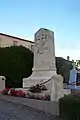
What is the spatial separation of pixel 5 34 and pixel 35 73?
77.3 ft

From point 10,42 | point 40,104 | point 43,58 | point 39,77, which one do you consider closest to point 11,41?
point 10,42

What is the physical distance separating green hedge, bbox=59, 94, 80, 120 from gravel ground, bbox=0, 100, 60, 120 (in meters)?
0.46

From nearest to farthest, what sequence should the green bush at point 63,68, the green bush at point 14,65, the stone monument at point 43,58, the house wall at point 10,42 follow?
the stone monument at point 43,58 → the green bush at point 14,65 → the green bush at point 63,68 → the house wall at point 10,42

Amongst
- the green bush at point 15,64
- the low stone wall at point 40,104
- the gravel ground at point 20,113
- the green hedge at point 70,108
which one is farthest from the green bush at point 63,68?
the green hedge at point 70,108

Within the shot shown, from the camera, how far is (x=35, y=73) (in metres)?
16.0

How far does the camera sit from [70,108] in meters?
8.05

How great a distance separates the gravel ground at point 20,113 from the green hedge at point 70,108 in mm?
463

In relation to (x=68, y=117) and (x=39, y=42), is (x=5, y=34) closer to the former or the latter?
(x=39, y=42)

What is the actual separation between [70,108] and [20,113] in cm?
218

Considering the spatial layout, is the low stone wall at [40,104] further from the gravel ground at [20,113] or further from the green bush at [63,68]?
the green bush at [63,68]

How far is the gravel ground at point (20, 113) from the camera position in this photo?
29.1ft

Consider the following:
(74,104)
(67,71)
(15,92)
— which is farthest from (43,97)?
(67,71)

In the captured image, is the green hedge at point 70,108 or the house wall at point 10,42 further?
the house wall at point 10,42

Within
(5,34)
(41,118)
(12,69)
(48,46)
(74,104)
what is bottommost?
(41,118)
